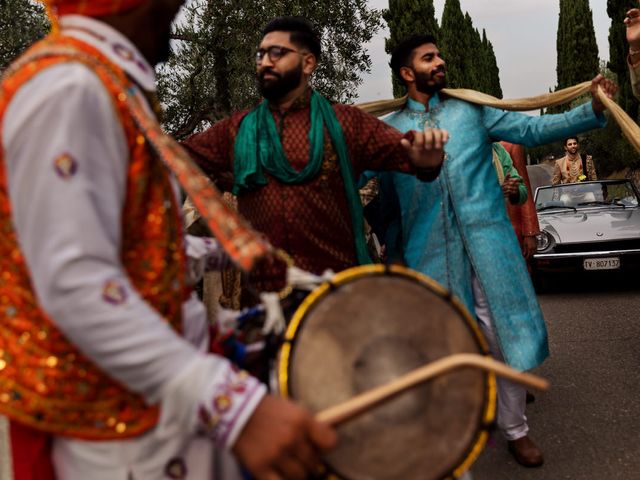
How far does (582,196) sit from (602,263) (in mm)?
1407

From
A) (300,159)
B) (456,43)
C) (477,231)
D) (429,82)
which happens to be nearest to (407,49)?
(429,82)

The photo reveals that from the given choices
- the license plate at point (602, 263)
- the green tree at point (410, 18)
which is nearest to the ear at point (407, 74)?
the license plate at point (602, 263)

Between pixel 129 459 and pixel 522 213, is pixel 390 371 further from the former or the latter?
pixel 522 213

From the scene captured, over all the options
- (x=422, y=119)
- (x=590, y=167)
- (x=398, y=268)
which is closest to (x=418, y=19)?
(x=590, y=167)

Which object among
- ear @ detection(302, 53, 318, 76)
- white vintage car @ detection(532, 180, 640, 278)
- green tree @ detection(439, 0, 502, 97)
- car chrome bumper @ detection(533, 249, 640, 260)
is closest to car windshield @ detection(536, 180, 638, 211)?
white vintage car @ detection(532, 180, 640, 278)

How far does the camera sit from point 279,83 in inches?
115

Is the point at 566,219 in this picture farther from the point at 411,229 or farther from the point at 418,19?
the point at 418,19

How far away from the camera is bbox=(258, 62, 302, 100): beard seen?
9.59ft

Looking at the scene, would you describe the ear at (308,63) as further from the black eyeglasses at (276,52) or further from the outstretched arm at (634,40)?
the outstretched arm at (634,40)

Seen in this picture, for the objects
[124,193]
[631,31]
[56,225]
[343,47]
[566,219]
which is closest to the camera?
[56,225]

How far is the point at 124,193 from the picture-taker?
1193mm

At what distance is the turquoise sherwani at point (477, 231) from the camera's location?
3566 mm

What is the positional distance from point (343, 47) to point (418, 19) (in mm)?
9413

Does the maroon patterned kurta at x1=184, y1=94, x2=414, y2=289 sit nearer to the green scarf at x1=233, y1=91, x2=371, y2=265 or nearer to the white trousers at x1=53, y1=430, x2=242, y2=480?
the green scarf at x1=233, y1=91, x2=371, y2=265
